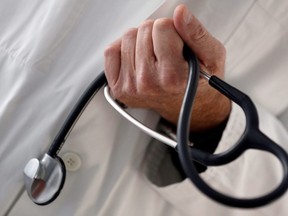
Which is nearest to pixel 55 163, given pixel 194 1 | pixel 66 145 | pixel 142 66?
pixel 66 145

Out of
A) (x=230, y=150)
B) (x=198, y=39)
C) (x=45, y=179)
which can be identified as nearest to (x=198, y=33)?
(x=198, y=39)

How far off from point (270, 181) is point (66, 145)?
0.84 feet

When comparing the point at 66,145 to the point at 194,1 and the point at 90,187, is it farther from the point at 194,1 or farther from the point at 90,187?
the point at 194,1

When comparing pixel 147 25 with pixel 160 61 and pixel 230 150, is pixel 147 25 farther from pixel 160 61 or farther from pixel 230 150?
pixel 230 150

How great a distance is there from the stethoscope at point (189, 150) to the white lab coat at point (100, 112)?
0.03 meters

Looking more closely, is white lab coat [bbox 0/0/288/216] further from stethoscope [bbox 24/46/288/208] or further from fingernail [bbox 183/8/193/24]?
fingernail [bbox 183/8/193/24]

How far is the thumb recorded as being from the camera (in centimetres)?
37

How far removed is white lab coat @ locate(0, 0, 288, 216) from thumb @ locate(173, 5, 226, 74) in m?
0.12

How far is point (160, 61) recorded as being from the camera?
400mm

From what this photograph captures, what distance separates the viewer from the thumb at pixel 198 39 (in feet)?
1.20

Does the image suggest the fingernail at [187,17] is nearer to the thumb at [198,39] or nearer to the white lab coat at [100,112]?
the thumb at [198,39]

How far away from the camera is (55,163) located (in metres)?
0.46

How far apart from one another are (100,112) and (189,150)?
251mm

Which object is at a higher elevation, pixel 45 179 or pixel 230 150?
pixel 230 150
